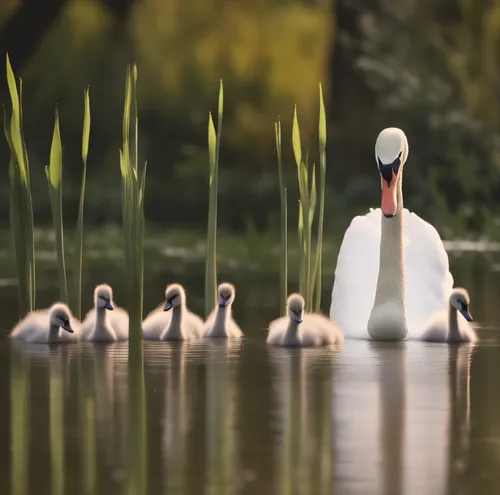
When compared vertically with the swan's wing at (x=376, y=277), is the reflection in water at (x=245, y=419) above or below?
below

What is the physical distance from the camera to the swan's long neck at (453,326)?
1299cm

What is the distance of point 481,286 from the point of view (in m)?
19.1

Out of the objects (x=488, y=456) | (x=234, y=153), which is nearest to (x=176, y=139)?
(x=234, y=153)

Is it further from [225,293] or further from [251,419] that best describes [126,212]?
[251,419]

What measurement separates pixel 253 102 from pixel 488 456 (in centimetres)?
2586

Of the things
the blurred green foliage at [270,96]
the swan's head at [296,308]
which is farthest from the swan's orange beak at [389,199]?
the blurred green foliage at [270,96]

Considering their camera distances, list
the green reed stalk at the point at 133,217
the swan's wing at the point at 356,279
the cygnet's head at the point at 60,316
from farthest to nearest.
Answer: the swan's wing at the point at 356,279
the cygnet's head at the point at 60,316
the green reed stalk at the point at 133,217

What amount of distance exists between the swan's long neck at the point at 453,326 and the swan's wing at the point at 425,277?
38 cm

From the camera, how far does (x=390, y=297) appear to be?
Result: 13102 millimetres

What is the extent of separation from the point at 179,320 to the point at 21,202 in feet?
4.14

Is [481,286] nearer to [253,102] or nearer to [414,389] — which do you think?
[414,389]

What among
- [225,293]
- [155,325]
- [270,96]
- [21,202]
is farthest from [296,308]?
[270,96]

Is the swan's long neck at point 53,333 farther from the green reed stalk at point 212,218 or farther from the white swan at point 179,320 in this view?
the green reed stalk at point 212,218

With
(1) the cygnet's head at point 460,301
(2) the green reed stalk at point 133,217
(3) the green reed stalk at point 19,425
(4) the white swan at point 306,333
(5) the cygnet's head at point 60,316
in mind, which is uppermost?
(2) the green reed stalk at point 133,217
